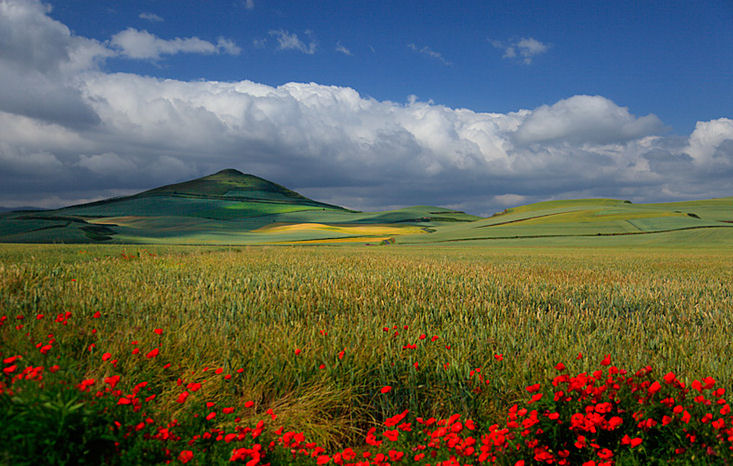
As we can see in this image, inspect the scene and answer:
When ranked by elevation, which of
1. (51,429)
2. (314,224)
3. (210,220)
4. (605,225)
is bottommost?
(51,429)

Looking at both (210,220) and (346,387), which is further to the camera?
(210,220)

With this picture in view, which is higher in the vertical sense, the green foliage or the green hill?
the green hill

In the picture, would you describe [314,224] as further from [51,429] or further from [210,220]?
[51,429]

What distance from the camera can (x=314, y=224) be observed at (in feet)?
260

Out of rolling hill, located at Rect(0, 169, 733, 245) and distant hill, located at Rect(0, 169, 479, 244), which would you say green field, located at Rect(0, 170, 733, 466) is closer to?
rolling hill, located at Rect(0, 169, 733, 245)

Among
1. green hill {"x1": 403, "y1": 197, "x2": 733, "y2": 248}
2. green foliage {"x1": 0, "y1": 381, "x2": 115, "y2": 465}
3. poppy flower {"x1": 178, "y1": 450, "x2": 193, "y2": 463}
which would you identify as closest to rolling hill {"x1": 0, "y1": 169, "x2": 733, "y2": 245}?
green hill {"x1": 403, "y1": 197, "x2": 733, "y2": 248}

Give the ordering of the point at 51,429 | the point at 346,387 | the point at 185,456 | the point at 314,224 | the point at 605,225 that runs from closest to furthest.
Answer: the point at 51,429
the point at 185,456
the point at 346,387
the point at 605,225
the point at 314,224

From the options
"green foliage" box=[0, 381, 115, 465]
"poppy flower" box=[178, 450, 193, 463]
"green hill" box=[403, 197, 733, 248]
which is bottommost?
"poppy flower" box=[178, 450, 193, 463]

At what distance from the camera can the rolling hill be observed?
46688mm

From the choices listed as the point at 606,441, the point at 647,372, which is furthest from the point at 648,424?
the point at 647,372

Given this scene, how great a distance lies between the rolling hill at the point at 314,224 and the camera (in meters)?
46.7

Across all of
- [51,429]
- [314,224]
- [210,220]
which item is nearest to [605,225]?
[314,224]

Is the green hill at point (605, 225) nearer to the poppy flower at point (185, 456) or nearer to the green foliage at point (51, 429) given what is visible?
the poppy flower at point (185, 456)

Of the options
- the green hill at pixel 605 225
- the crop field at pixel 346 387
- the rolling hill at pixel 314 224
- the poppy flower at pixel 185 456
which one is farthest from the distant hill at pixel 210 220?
the poppy flower at pixel 185 456
